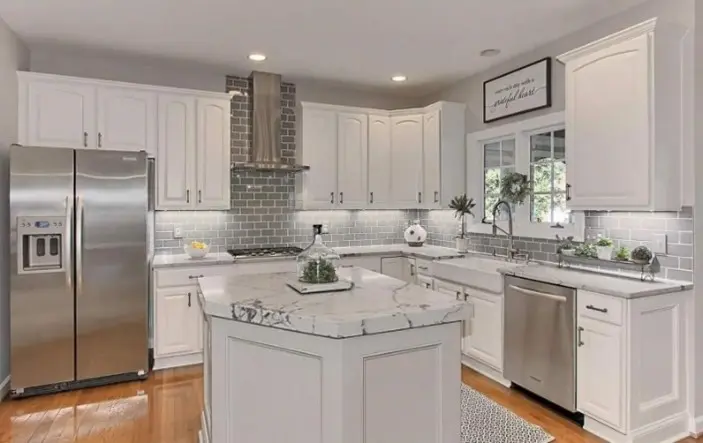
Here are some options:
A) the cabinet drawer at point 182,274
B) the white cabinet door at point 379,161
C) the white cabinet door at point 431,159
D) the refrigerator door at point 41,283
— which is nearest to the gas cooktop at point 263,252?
the cabinet drawer at point 182,274

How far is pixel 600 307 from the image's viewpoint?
2.73 meters

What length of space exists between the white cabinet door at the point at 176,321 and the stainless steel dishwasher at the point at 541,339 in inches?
104

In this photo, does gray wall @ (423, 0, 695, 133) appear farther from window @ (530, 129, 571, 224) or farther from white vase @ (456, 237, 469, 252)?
white vase @ (456, 237, 469, 252)

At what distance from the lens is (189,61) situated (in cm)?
420

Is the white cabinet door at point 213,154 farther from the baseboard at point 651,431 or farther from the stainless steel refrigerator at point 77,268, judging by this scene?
the baseboard at point 651,431

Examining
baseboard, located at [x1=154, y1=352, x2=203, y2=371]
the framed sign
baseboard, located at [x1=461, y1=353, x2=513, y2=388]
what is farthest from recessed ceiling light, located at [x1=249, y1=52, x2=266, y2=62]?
baseboard, located at [x1=461, y1=353, x2=513, y2=388]

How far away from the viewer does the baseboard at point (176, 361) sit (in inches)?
155

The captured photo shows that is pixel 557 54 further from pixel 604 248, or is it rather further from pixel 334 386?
pixel 334 386

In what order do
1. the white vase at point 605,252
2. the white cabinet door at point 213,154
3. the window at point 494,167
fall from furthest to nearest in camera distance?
1. the window at point 494,167
2. the white cabinet door at point 213,154
3. the white vase at point 605,252

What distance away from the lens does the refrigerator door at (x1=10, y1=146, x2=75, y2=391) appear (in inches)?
129

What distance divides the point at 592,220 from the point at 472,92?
1.92 meters

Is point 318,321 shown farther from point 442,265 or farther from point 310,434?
point 442,265

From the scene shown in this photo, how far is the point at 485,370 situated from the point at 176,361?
2.69 metres

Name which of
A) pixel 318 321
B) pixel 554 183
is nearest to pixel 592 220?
pixel 554 183
